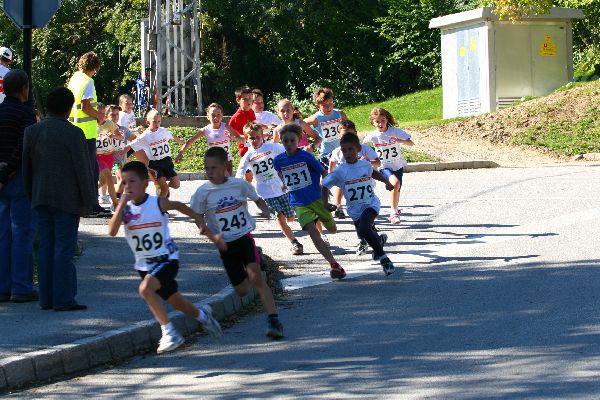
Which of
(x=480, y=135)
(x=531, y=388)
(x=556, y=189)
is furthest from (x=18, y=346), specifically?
(x=480, y=135)

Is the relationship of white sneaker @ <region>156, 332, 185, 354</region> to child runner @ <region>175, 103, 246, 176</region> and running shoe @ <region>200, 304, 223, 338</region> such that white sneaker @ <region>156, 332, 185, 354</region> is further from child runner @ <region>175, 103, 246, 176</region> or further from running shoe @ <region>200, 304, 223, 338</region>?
child runner @ <region>175, 103, 246, 176</region>

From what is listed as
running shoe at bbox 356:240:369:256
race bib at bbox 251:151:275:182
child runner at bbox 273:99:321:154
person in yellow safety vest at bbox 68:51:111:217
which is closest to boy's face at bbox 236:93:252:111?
child runner at bbox 273:99:321:154

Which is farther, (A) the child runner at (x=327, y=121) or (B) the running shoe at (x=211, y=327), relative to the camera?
(A) the child runner at (x=327, y=121)

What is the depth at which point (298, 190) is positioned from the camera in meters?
11.3

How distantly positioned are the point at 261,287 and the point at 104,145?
7.98 metres

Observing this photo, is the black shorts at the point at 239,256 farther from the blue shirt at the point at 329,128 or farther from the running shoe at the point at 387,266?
the blue shirt at the point at 329,128

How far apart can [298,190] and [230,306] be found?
1.92 metres

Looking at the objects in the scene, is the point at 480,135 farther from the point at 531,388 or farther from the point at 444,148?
the point at 531,388

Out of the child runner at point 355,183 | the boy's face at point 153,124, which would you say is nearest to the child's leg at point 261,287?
the child runner at point 355,183

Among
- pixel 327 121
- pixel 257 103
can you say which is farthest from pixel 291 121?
pixel 257 103

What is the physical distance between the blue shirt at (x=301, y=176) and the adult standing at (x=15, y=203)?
2.60 m

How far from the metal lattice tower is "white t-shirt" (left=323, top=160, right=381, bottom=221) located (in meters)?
19.4

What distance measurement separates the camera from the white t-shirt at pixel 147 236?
26.9 ft

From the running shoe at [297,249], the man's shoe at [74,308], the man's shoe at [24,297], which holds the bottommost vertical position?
the man's shoe at [74,308]
